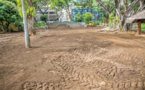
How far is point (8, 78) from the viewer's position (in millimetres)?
2961

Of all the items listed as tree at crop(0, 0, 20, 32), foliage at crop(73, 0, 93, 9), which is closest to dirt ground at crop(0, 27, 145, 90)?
tree at crop(0, 0, 20, 32)

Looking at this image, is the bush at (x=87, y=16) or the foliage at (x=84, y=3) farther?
the foliage at (x=84, y=3)

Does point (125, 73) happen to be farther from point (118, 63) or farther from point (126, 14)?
point (126, 14)

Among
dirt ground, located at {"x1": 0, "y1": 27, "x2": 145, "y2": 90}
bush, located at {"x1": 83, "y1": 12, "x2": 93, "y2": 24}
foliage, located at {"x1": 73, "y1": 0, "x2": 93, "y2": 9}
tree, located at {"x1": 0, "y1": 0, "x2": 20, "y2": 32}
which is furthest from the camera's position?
foliage, located at {"x1": 73, "y1": 0, "x2": 93, "y2": 9}

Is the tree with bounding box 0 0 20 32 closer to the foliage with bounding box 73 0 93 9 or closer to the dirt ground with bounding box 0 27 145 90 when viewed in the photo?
the dirt ground with bounding box 0 27 145 90

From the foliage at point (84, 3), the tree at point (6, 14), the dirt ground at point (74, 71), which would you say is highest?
the foliage at point (84, 3)

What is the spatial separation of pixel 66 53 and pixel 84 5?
20.2 meters

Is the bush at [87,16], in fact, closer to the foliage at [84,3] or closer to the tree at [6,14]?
the foliage at [84,3]

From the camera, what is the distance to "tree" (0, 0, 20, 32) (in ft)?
37.2

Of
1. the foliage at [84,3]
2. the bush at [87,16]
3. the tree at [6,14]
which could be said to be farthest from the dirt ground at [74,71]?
the foliage at [84,3]

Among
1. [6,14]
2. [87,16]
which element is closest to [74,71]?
[6,14]

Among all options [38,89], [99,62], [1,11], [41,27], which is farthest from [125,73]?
[41,27]

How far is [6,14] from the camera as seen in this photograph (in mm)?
11477

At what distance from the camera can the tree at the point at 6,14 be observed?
11.3 meters
